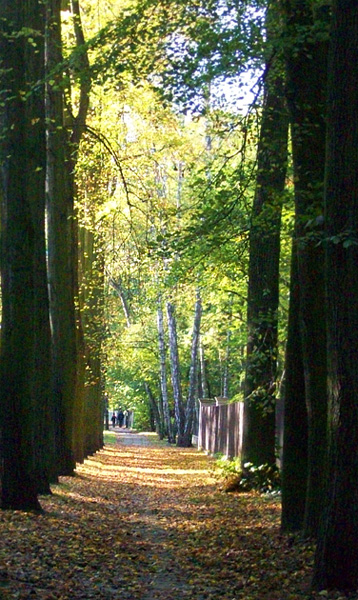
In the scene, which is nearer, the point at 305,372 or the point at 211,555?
the point at 305,372

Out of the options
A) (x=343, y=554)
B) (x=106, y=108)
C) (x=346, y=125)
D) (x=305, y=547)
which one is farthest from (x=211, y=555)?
(x=106, y=108)

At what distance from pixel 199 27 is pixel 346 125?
342 centimetres

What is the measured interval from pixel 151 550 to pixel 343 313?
5075mm

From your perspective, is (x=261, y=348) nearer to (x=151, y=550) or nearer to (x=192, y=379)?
(x=151, y=550)

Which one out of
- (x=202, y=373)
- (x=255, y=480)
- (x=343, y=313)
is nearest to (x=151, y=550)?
(x=343, y=313)

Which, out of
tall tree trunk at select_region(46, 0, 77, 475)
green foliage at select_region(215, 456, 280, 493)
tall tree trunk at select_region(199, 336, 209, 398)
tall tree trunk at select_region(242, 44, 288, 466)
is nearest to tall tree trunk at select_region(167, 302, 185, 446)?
tall tree trunk at select_region(199, 336, 209, 398)

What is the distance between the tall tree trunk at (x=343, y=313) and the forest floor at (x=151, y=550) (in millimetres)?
461

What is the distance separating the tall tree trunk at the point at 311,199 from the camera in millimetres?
10227

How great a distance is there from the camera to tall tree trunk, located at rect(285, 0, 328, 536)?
33.6ft

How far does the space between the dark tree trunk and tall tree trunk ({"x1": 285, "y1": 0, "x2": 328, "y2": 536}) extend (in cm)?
98

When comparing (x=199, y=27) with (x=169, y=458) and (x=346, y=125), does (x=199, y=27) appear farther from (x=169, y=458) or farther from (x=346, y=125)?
(x=169, y=458)

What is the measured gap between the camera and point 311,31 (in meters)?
9.83

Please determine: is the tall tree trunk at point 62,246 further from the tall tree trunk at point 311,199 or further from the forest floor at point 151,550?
the tall tree trunk at point 311,199

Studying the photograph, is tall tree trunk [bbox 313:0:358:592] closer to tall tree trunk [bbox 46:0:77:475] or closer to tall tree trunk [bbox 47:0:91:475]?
tall tree trunk [bbox 47:0:91:475]
